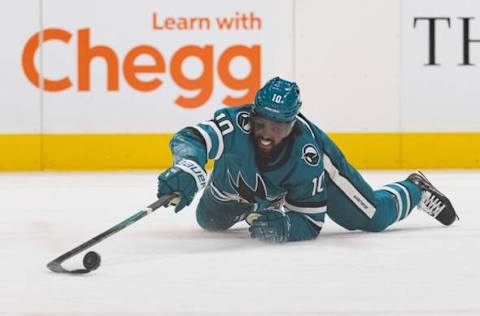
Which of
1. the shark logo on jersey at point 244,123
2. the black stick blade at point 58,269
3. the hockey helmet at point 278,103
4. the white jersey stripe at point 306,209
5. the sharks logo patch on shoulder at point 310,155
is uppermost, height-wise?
the hockey helmet at point 278,103

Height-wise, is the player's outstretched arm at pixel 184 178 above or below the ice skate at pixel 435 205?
above

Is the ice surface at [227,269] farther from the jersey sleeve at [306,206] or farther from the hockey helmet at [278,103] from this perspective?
the hockey helmet at [278,103]

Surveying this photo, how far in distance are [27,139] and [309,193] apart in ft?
13.6

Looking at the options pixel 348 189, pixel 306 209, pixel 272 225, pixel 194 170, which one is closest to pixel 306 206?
pixel 306 209

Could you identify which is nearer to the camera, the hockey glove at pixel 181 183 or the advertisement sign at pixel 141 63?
the hockey glove at pixel 181 183

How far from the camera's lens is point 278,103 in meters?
3.88

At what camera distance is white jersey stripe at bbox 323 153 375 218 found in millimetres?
4332

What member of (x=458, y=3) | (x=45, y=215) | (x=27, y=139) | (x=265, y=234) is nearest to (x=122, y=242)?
(x=265, y=234)

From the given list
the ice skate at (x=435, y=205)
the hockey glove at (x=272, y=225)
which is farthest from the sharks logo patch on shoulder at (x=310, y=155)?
the ice skate at (x=435, y=205)

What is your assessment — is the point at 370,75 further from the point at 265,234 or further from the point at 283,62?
the point at 265,234

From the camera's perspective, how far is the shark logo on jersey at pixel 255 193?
4.17 meters

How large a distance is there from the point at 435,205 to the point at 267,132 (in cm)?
119

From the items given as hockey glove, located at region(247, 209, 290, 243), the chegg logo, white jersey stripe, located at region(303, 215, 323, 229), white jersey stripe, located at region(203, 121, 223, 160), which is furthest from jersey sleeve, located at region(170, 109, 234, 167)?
the chegg logo

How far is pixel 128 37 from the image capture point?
802 cm
